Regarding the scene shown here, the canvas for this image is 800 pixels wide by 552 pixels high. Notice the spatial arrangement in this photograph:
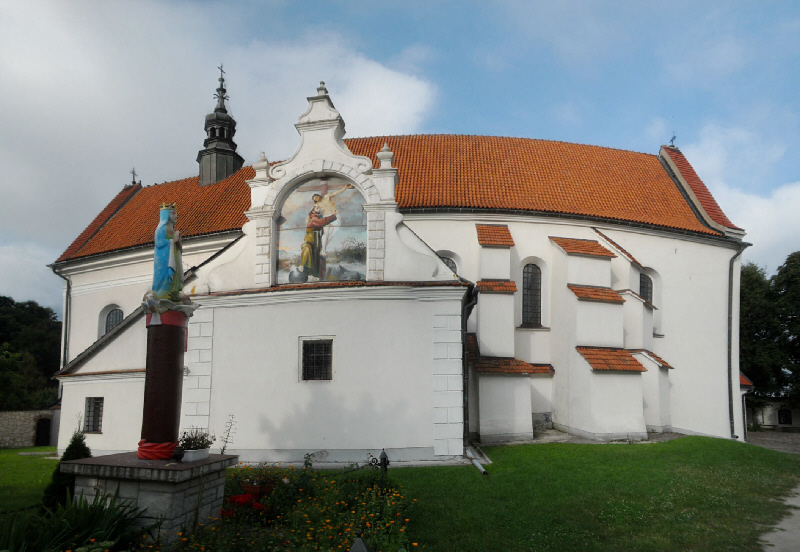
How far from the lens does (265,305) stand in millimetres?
13695

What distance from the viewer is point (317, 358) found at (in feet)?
44.0

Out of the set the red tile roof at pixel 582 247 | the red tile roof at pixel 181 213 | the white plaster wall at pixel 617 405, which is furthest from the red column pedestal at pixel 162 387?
the red tile roof at pixel 582 247

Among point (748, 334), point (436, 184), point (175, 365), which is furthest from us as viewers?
point (748, 334)

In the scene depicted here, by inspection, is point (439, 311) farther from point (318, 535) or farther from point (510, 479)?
point (318, 535)

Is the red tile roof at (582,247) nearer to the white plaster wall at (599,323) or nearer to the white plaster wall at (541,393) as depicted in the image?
the white plaster wall at (599,323)

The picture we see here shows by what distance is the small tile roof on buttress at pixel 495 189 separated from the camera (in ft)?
67.1

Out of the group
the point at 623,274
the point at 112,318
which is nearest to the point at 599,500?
the point at 623,274

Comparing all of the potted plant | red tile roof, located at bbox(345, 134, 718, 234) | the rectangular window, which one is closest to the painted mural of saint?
the rectangular window

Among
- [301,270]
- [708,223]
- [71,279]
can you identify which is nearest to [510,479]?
[301,270]

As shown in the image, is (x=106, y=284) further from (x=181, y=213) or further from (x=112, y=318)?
(x=181, y=213)

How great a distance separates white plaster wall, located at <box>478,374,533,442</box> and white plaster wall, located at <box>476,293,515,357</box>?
102 centimetres

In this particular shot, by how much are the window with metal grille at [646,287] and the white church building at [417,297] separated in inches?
3.1

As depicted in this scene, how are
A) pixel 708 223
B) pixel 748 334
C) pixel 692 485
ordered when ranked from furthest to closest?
1. pixel 748 334
2. pixel 708 223
3. pixel 692 485

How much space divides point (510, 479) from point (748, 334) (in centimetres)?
3493
